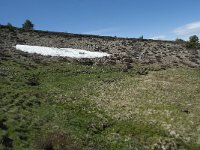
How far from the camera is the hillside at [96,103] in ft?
92.9

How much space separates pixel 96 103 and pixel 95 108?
4.98 ft

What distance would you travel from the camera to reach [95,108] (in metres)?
35.4

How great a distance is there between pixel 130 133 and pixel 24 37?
138ft

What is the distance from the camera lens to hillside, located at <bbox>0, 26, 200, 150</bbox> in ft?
92.9

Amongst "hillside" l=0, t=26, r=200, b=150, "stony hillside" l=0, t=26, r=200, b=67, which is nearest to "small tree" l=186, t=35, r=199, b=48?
"stony hillside" l=0, t=26, r=200, b=67

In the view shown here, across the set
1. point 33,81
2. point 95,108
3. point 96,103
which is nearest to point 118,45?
point 33,81

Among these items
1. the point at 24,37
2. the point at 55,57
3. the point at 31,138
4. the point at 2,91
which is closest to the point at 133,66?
the point at 55,57

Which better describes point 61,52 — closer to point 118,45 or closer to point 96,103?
point 118,45

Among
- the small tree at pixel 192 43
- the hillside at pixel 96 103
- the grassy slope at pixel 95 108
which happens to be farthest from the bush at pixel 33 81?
the small tree at pixel 192 43

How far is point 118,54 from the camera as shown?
219 feet

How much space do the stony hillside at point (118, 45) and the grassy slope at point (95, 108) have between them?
45.8ft

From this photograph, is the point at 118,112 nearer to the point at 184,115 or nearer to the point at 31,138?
the point at 184,115

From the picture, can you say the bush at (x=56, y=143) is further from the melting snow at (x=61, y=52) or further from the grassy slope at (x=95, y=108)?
the melting snow at (x=61, y=52)

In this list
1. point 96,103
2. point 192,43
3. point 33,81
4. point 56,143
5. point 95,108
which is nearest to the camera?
point 56,143
